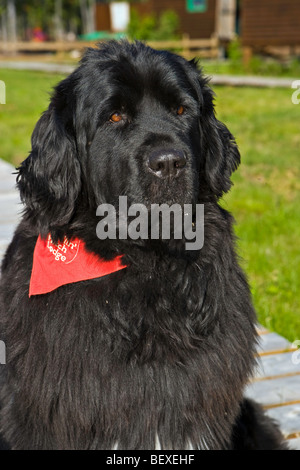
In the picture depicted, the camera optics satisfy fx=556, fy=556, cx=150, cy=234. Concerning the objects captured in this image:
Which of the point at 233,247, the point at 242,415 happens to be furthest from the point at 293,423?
the point at 233,247

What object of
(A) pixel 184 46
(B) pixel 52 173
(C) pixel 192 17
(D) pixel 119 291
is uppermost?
(C) pixel 192 17

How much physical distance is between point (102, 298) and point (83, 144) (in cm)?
70

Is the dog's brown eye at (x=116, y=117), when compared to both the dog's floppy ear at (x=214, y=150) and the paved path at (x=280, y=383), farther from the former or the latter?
the paved path at (x=280, y=383)

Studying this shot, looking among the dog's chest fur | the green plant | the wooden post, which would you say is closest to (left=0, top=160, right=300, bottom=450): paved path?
the dog's chest fur

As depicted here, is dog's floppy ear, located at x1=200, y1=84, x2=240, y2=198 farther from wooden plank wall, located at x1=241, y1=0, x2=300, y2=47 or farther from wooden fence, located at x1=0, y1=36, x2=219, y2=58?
wooden plank wall, located at x1=241, y1=0, x2=300, y2=47

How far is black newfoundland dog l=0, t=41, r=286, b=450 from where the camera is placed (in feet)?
7.70

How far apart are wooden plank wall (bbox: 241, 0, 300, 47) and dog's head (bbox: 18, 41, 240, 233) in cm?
Answer: 2048

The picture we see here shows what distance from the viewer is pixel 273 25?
70.5 ft

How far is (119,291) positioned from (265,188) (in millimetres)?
4757

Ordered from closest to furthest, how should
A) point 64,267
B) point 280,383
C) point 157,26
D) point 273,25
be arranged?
point 64,267, point 280,383, point 273,25, point 157,26

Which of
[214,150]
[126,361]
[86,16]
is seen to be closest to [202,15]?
[86,16]

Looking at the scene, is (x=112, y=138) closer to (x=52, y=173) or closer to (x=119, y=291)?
(x=52, y=173)

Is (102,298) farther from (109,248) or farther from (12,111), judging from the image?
(12,111)
